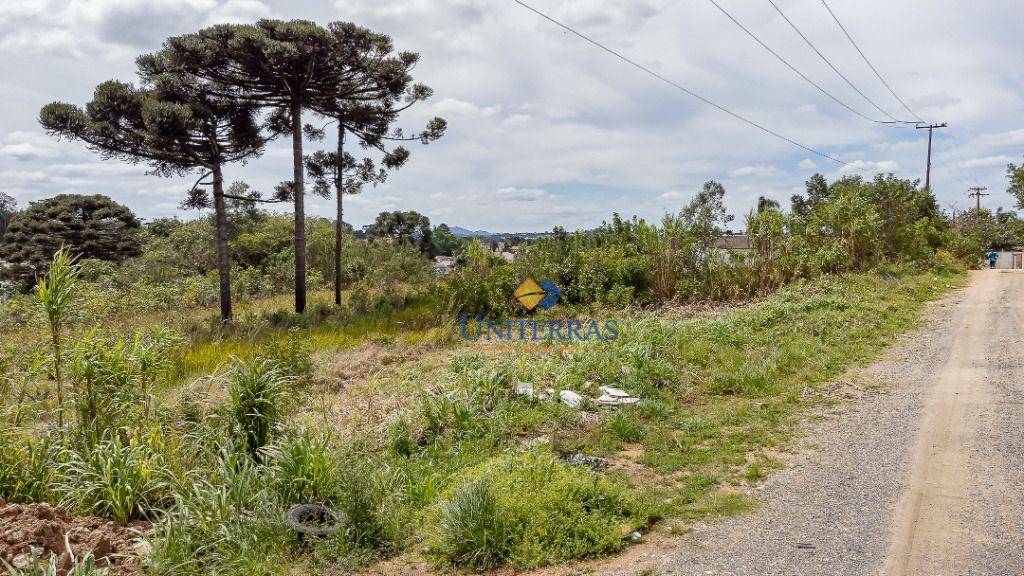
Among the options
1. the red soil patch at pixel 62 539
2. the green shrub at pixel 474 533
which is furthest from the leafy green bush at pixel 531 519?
the red soil patch at pixel 62 539

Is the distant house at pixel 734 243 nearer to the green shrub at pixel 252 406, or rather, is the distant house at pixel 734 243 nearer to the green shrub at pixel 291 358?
the green shrub at pixel 291 358

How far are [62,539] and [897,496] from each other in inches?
196

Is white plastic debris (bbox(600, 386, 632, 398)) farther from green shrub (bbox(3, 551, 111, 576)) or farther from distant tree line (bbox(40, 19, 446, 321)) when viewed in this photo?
distant tree line (bbox(40, 19, 446, 321))

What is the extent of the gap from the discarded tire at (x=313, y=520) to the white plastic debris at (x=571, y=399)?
2.67 metres

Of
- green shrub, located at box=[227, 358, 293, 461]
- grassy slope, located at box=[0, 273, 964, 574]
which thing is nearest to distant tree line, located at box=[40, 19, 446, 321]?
grassy slope, located at box=[0, 273, 964, 574]

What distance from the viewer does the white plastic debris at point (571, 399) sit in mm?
5750

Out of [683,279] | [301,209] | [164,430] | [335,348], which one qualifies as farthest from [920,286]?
[164,430]

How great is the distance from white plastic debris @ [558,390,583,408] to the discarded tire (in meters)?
2.67

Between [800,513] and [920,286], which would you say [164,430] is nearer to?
[800,513]

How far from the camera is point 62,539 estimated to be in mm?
3215

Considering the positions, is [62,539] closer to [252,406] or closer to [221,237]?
[252,406]

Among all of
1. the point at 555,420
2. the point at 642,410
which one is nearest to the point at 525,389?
the point at 555,420

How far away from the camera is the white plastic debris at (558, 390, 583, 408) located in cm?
575

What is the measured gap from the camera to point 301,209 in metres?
13.2
